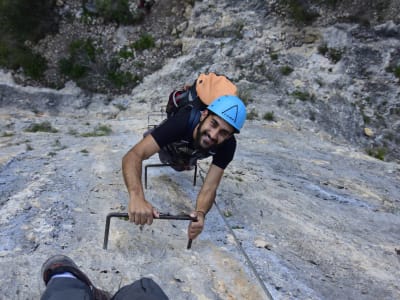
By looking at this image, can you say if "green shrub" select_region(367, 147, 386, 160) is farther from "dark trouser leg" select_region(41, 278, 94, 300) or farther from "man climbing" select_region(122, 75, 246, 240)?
"dark trouser leg" select_region(41, 278, 94, 300)

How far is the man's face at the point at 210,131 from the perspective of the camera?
3.65 metres

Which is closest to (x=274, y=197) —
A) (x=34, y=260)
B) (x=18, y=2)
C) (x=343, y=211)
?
(x=343, y=211)

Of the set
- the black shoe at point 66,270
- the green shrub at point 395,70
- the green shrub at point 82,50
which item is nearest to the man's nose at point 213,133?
the black shoe at point 66,270

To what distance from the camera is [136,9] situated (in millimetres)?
15141

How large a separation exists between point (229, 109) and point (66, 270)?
6.54 ft

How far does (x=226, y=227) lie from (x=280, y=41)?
424 inches

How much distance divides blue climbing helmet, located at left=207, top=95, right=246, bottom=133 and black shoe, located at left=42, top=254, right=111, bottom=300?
1.83m

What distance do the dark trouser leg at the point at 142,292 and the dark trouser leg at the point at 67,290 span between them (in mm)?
229

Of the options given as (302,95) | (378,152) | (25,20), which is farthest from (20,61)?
(378,152)

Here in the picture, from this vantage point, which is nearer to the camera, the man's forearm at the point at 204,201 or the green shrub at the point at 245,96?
the man's forearm at the point at 204,201

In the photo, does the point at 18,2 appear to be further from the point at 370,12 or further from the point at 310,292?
the point at 310,292

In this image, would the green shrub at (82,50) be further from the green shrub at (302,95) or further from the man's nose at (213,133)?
the man's nose at (213,133)

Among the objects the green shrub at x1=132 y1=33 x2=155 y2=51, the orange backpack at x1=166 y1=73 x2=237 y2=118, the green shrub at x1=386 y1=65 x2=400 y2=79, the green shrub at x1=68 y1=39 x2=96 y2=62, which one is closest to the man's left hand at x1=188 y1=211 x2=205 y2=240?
the orange backpack at x1=166 y1=73 x2=237 y2=118

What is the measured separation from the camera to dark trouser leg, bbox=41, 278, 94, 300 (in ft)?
8.22
